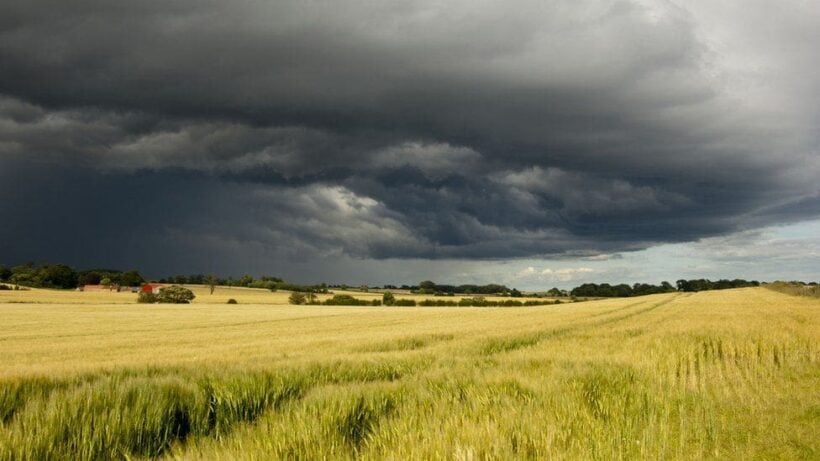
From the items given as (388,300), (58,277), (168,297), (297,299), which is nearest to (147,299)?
(168,297)

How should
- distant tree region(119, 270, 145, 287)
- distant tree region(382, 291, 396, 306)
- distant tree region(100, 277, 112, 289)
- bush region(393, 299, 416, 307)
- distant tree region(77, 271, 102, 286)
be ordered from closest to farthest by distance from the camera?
bush region(393, 299, 416, 307) → distant tree region(382, 291, 396, 306) → distant tree region(77, 271, 102, 286) → distant tree region(100, 277, 112, 289) → distant tree region(119, 270, 145, 287)

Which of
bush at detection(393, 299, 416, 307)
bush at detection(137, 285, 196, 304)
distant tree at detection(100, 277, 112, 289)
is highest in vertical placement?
distant tree at detection(100, 277, 112, 289)

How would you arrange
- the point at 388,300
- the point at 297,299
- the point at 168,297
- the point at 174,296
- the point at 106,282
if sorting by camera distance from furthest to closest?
1. the point at 106,282
2. the point at 388,300
3. the point at 297,299
4. the point at 174,296
5. the point at 168,297

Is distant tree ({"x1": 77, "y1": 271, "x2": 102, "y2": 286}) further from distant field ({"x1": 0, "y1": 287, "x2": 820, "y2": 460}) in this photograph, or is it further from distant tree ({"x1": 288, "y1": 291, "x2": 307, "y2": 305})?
distant field ({"x1": 0, "y1": 287, "x2": 820, "y2": 460})

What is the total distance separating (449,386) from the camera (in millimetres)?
9000

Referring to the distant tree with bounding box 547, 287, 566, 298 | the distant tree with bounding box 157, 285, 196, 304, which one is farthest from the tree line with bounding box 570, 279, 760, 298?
the distant tree with bounding box 157, 285, 196, 304

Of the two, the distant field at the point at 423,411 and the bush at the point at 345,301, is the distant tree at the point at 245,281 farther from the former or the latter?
the distant field at the point at 423,411

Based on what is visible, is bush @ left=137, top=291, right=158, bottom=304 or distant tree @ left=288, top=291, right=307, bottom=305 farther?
distant tree @ left=288, top=291, right=307, bottom=305

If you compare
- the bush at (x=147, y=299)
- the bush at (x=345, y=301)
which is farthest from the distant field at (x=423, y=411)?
the bush at (x=345, y=301)

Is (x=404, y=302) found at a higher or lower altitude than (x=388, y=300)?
lower

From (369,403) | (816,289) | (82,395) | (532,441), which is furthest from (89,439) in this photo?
(816,289)

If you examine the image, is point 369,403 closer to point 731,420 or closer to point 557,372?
point 557,372

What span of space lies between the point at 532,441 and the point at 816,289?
4343 inches

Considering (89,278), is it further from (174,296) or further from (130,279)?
(174,296)
